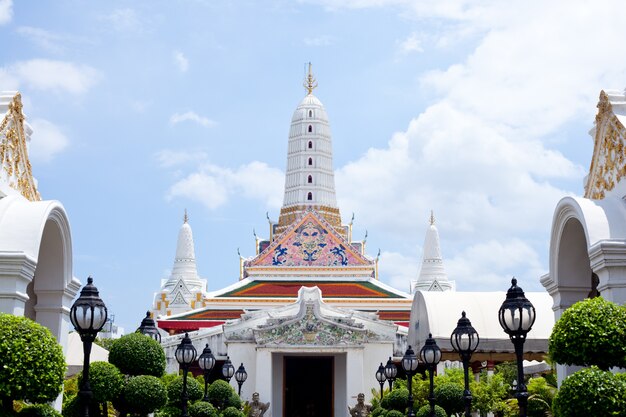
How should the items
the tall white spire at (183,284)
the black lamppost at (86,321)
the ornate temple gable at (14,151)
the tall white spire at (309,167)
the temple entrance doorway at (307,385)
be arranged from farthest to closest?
1. the tall white spire at (309,167)
2. the tall white spire at (183,284)
3. the temple entrance doorway at (307,385)
4. the ornate temple gable at (14,151)
5. the black lamppost at (86,321)

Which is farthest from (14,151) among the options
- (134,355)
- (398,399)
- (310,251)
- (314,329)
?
(310,251)

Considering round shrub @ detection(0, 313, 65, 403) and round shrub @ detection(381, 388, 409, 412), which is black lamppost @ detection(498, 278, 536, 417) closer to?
round shrub @ detection(0, 313, 65, 403)

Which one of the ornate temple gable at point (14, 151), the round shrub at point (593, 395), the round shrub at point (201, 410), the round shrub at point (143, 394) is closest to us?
the round shrub at point (593, 395)

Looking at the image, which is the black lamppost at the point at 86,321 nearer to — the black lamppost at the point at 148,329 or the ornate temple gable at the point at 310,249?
the black lamppost at the point at 148,329

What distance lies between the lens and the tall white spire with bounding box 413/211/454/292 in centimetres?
5523

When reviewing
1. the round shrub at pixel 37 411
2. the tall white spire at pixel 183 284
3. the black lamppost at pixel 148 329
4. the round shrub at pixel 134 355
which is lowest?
the round shrub at pixel 37 411

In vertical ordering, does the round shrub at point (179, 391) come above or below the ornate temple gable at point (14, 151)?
below

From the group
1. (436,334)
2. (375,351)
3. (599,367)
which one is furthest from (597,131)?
(375,351)

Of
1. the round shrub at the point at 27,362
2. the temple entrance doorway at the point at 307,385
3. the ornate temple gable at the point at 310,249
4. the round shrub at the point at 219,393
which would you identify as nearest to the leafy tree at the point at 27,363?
the round shrub at the point at 27,362

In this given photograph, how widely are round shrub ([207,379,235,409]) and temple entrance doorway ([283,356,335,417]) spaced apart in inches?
571

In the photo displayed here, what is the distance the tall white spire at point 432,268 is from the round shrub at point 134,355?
39.9 meters

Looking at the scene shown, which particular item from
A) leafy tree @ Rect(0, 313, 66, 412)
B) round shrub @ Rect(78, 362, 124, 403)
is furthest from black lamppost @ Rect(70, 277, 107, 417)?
round shrub @ Rect(78, 362, 124, 403)

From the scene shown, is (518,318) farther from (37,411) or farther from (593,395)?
(37,411)

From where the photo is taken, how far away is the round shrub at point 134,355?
51.9 feet
